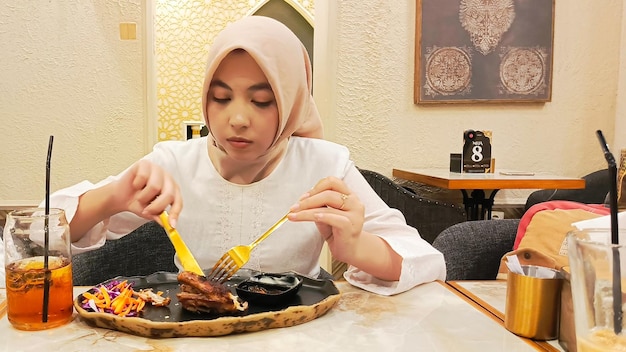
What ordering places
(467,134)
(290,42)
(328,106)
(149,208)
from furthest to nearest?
(328,106) → (467,134) → (290,42) → (149,208)

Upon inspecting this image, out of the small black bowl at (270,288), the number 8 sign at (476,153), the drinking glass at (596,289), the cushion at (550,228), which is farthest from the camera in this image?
the number 8 sign at (476,153)

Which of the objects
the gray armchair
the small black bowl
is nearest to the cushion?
the gray armchair

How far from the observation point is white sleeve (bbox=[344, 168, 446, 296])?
100cm

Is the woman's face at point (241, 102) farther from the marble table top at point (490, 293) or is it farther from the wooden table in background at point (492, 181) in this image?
the wooden table in background at point (492, 181)

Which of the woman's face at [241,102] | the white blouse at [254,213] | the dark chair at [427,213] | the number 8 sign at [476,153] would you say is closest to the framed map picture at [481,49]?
the number 8 sign at [476,153]

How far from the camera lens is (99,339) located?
2.39ft

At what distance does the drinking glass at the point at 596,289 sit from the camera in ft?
1.75

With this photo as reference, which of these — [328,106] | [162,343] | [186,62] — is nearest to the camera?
[162,343]

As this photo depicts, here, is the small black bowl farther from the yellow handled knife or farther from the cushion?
the cushion

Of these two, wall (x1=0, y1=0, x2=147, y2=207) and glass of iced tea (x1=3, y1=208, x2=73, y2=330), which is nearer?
glass of iced tea (x1=3, y1=208, x2=73, y2=330)

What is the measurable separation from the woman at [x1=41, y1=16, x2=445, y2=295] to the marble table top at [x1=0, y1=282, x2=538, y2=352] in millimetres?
162

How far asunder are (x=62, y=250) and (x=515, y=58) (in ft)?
10.1

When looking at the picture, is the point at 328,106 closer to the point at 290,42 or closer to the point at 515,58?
the point at 515,58

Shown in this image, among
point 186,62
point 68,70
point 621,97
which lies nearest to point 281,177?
point 68,70
